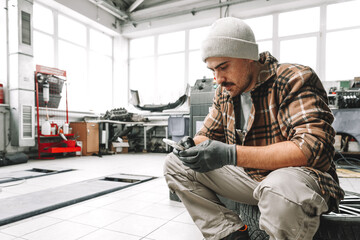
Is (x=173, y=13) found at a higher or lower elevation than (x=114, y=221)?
higher

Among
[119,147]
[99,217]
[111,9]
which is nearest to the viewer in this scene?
[99,217]

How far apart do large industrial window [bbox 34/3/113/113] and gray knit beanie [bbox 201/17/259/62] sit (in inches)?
212

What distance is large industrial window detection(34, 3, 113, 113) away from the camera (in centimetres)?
549

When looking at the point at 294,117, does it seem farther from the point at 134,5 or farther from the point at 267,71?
the point at 134,5

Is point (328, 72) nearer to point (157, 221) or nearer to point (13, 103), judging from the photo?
point (157, 221)

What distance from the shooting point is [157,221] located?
1.53 metres

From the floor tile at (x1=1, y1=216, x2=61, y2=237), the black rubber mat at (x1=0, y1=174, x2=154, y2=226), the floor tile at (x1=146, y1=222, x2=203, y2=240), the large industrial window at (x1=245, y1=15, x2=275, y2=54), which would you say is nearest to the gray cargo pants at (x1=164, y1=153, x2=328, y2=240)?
the floor tile at (x1=146, y1=222, x2=203, y2=240)

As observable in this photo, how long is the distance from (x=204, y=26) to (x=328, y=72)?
10.8ft

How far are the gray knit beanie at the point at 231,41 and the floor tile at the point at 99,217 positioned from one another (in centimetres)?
119

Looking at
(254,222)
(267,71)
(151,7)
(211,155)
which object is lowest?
(254,222)

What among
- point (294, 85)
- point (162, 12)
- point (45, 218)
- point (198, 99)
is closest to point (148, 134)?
point (162, 12)

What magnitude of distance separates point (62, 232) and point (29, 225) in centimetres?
25

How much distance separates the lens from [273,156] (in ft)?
2.69

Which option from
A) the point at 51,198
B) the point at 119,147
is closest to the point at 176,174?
the point at 51,198
